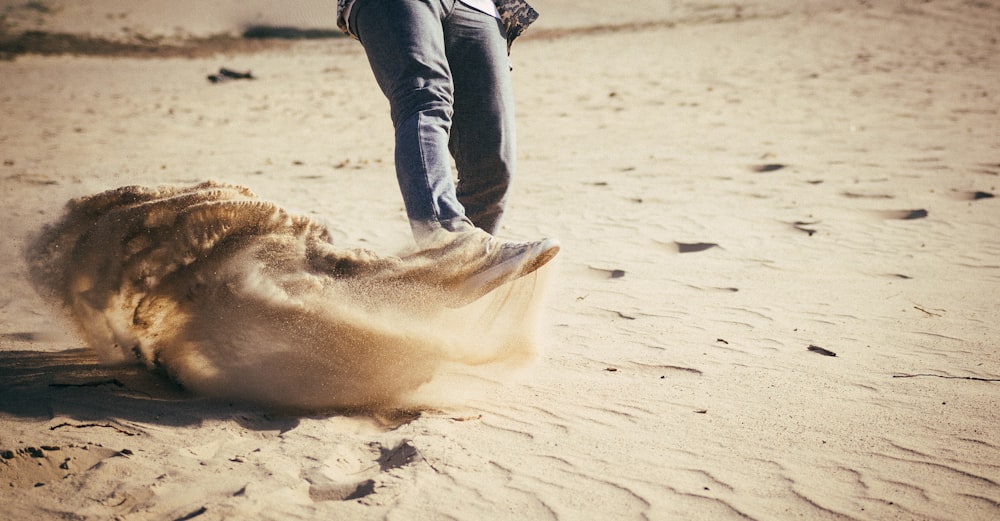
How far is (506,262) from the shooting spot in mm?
1982

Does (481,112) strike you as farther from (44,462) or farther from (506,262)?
(44,462)

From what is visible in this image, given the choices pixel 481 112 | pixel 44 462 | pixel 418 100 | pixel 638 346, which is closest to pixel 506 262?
pixel 418 100

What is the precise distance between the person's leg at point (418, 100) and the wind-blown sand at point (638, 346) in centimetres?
21

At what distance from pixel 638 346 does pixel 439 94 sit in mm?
1163

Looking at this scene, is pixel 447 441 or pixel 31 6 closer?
pixel 447 441

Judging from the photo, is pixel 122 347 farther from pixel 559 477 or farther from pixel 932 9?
pixel 932 9

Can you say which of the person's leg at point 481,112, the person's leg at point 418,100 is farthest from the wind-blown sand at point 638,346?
the person's leg at point 481,112

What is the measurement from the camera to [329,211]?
4.90m

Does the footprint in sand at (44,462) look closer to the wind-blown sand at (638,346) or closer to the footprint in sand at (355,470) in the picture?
the wind-blown sand at (638,346)

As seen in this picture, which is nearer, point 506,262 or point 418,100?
point 506,262

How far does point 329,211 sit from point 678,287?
2490mm

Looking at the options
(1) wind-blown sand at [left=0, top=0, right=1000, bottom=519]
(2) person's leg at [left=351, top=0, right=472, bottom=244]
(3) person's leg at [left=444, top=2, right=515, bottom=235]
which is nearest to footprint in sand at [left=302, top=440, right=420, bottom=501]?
(1) wind-blown sand at [left=0, top=0, right=1000, bottom=519]

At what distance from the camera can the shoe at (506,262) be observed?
198cm

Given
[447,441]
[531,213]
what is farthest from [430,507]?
[531,213]
